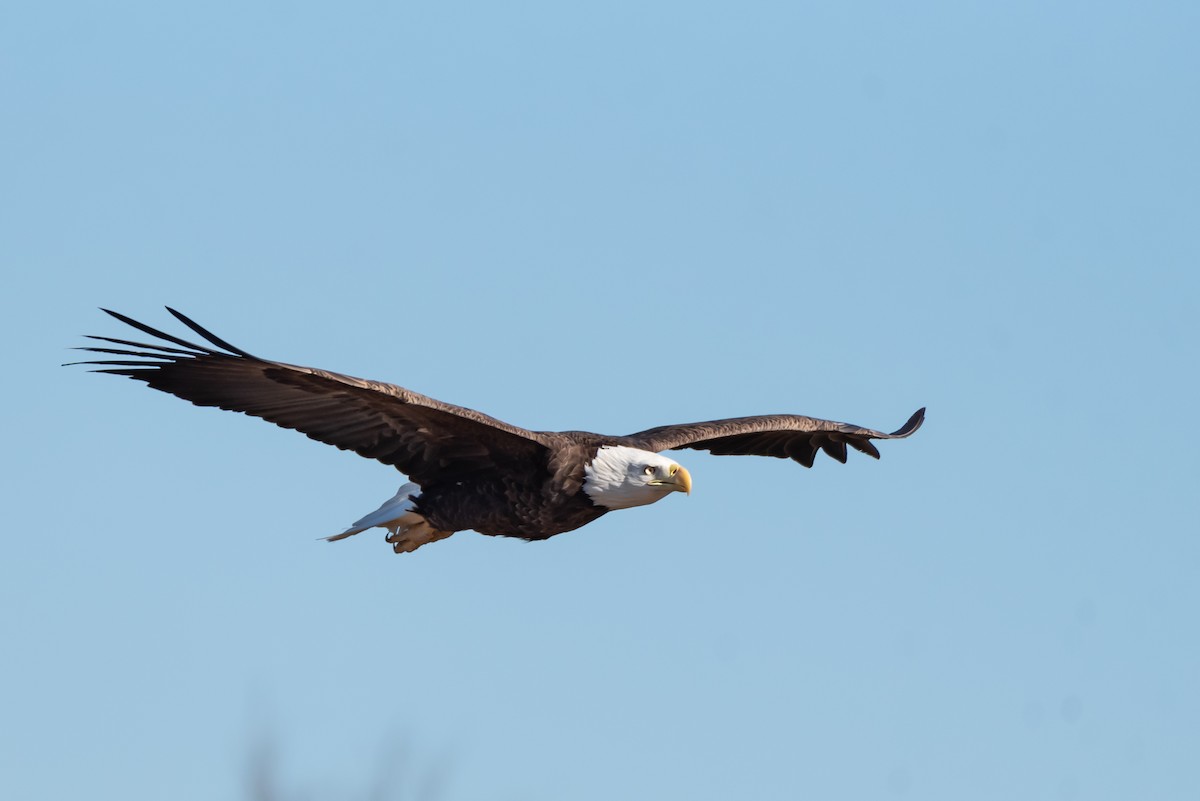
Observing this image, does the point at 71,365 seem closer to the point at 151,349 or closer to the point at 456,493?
the point at 151,349

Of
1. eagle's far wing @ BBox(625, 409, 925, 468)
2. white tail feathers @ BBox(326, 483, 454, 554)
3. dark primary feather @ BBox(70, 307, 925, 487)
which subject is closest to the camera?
dark primary feather @ BBox(70, 307, 925, 487)

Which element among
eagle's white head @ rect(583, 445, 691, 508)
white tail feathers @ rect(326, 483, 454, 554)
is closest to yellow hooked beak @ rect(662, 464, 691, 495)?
eagle's white head @ rect(583, 445, 691, 508)

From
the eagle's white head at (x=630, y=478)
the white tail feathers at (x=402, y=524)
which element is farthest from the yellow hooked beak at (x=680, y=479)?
the white tail feathers at (x=402, y=524)

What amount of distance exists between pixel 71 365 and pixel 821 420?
679 cm

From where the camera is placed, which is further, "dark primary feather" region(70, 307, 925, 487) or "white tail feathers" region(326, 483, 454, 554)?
"white tail feathers" region(326, 483, 454, 554)

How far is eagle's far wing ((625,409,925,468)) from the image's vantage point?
1633 cm

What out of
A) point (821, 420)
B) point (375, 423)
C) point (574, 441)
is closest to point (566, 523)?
point (574, 441)

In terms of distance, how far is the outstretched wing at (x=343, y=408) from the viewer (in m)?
13.9

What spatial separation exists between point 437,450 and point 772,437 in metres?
4.28

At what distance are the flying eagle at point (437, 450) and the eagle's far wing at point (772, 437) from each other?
2.30 ft

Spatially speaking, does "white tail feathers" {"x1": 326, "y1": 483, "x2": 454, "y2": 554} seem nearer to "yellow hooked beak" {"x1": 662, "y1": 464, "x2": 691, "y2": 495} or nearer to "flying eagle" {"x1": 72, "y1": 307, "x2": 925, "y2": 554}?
"flying eagle" {"x1": 72, "y1": 307, "x2": 925, "y2": 554}

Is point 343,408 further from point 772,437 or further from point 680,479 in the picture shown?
point 772,437

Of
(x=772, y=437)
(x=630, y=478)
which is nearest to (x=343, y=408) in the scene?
(x=630, y=478)

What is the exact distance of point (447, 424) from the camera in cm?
1463
